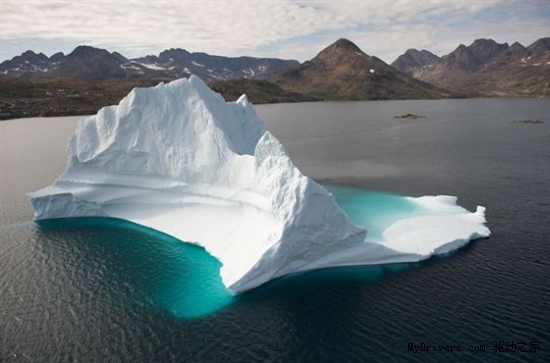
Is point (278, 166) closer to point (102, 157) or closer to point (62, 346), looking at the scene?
point (62, 346)

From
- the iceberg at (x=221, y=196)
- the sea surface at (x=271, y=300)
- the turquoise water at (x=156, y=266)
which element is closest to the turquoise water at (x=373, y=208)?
the sea surface at (x=271, y=300)

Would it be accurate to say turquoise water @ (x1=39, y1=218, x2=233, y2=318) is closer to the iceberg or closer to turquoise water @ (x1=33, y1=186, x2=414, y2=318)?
turquoise water @ (x1=33, y1=186, x2=414, y2=318)

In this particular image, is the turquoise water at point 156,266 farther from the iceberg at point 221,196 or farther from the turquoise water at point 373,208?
the turquoise water at point 373,208

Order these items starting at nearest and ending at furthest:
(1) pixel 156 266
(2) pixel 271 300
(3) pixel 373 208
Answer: (2) pixel 271 300
(1) pixel 156 266
(3) pixel 373 208

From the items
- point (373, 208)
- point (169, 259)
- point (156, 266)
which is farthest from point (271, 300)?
point (373, 208)

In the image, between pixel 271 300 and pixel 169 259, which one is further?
pixel 169 259

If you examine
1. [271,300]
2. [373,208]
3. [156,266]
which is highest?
[373,208]

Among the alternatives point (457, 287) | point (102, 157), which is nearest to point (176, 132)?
point (102, 157)

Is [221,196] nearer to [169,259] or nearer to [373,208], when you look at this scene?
[169,259]
